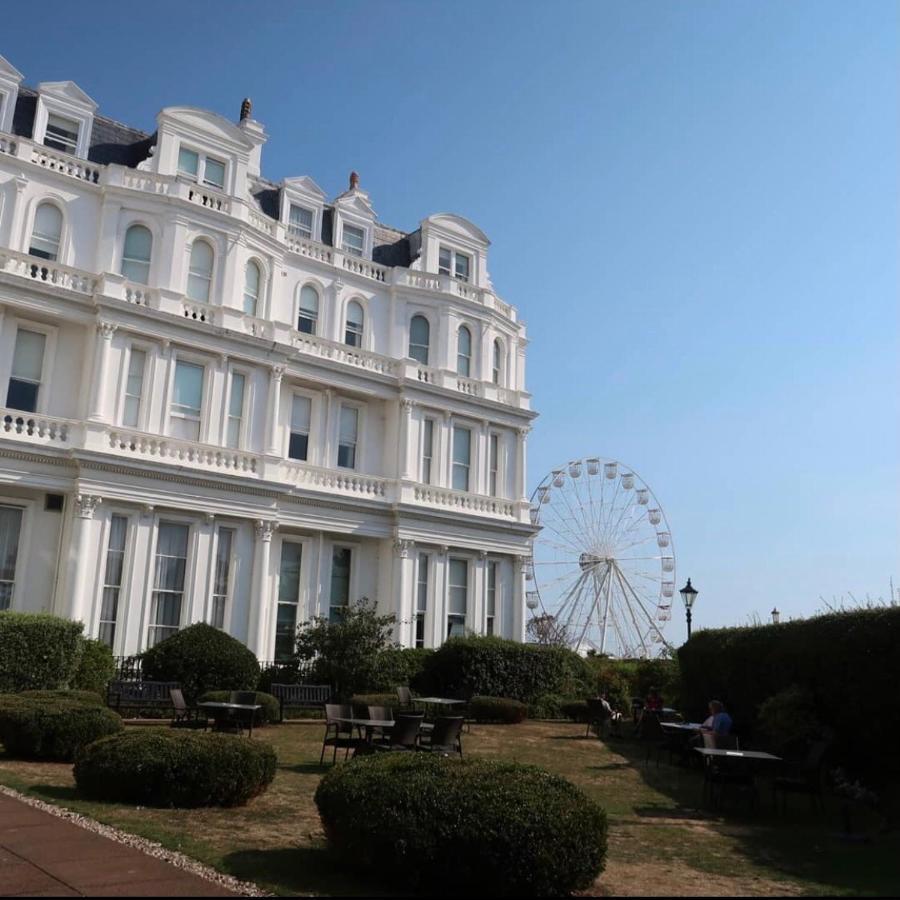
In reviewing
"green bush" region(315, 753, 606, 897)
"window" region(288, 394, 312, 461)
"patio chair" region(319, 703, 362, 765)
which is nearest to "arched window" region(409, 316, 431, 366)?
"window" region(288, 394, 312, 461)

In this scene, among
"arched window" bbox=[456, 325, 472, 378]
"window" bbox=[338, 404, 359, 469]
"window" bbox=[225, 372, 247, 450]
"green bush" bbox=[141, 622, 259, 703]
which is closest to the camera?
"green bush" bbox=[141, 622, 259, 703]

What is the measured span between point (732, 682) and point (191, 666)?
12385 millimetres

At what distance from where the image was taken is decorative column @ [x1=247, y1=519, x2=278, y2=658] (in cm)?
2573

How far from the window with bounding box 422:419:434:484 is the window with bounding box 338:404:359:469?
2.39 m

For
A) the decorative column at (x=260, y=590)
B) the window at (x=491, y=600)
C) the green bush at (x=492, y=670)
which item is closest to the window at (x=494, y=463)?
the window at (x=491, y=600)

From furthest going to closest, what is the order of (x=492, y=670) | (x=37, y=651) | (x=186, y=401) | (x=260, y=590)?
(x=492, y=670) < (x=260, y=590) < (x=186, y=401) < (x=37, y=651)

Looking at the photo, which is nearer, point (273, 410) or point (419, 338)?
point (273, 410)

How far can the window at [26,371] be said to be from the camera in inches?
933

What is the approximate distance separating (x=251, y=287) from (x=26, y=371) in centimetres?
708

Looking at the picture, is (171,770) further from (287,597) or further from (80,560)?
(287,597)

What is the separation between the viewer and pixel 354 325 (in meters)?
31.5

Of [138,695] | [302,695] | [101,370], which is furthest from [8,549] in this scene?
[302,695]

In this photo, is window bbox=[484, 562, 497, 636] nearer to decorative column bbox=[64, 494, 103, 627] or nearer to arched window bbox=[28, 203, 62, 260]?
decorative column bbox=[64, 494, 103, 627]

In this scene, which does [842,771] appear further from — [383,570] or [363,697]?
[383,570]
